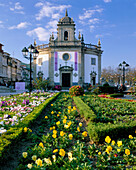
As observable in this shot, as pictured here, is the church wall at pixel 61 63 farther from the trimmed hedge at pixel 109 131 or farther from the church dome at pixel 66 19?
the trimmed hedge at pixel 109 131

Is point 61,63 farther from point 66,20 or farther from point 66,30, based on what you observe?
point 66,20

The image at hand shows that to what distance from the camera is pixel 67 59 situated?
103 ft

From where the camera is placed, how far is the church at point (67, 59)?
3117cm

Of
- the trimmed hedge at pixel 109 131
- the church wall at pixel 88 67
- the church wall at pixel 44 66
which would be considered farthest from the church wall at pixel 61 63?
the trimmed hedge at pixel 109 131

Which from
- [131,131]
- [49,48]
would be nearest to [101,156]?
[131,131]

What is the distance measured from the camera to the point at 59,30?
3197 cm

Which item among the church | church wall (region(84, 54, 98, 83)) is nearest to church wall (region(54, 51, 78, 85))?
the church

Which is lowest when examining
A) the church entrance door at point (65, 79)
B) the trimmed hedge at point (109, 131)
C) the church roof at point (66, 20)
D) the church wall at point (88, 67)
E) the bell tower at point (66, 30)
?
the trimmed hedge at point (109, 131)

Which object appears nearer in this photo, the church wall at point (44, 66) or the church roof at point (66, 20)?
the church roof at point (66, 20)

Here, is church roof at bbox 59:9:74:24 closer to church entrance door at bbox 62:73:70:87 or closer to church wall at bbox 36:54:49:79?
church wall at bbox 36:54:49:79

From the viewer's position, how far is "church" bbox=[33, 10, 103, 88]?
31172 mm

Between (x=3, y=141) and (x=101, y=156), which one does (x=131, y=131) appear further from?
(x=3, y=141)

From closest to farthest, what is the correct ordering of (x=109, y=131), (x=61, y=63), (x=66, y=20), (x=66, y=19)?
(x=109, y=131) < (x=61, y=63) < (x=66, y=20) < (x=66, y=19)

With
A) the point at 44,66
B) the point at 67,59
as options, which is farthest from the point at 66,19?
the point at 44,66
